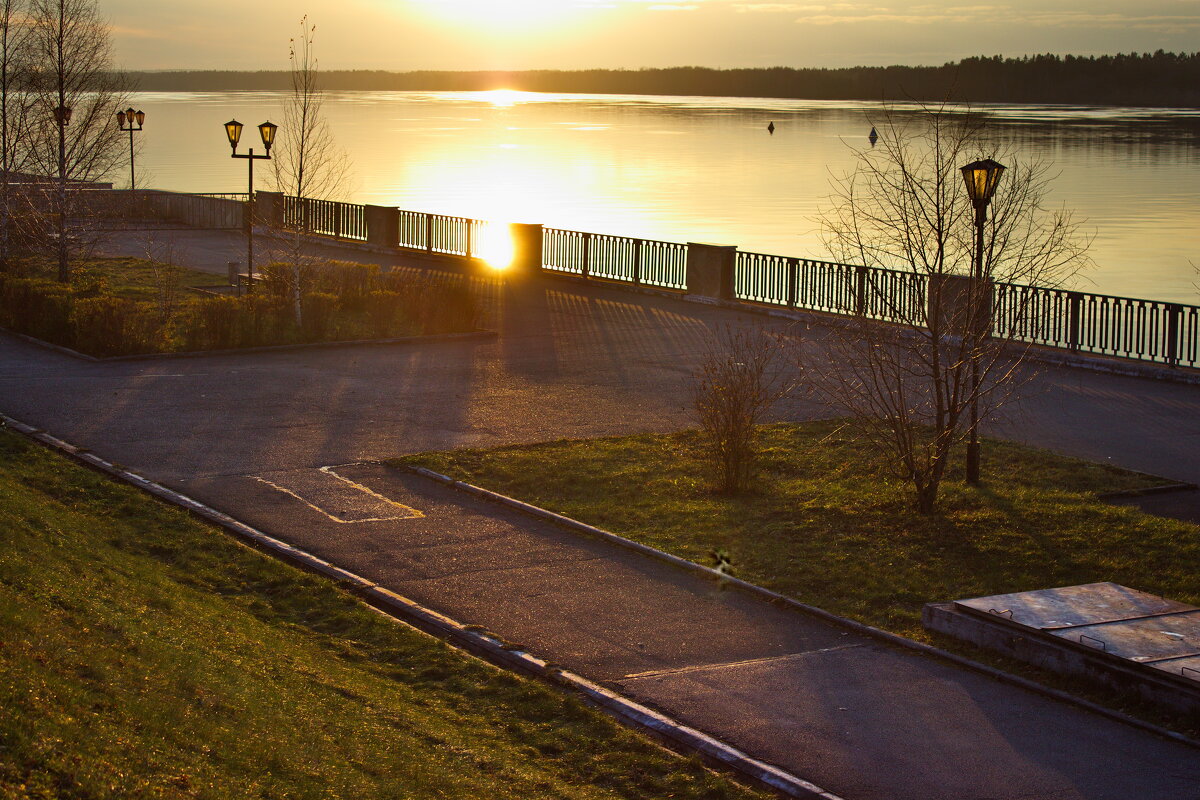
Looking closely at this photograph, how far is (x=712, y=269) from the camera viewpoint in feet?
87.0

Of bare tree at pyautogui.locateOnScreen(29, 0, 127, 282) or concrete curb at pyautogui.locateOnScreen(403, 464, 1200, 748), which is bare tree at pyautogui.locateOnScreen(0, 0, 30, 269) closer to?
bare tree at pyautogui.locateOnScreen(29, 0, 127, 282)

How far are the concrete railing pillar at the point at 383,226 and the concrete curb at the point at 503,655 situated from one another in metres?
23.5

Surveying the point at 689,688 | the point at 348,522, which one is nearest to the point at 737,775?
the point at 689,688

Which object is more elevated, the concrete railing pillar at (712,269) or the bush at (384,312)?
the concrete railing pillar at (712,269)

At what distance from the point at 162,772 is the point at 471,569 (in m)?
5.00

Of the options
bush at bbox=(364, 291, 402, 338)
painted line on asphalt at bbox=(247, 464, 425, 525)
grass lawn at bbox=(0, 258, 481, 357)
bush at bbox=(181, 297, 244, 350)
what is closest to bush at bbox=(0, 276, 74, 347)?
grass lawn at bbox=(0, 258, 481, 357)

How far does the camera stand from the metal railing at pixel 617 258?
28.9 metres

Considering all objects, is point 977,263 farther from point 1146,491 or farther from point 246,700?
point 246,700

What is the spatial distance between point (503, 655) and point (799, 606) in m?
2.23

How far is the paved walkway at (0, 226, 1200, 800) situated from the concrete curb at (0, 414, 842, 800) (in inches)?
5.6

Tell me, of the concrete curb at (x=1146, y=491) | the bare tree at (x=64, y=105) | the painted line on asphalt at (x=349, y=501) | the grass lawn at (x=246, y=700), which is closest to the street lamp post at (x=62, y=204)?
the bare tree at (x=64, y=105)

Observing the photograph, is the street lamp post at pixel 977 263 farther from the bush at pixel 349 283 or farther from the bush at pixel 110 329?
the bush at pixel 349 283

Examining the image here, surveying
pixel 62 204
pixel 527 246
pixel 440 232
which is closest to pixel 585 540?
pixel 62 204

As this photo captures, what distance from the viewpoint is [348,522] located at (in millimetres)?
11430
